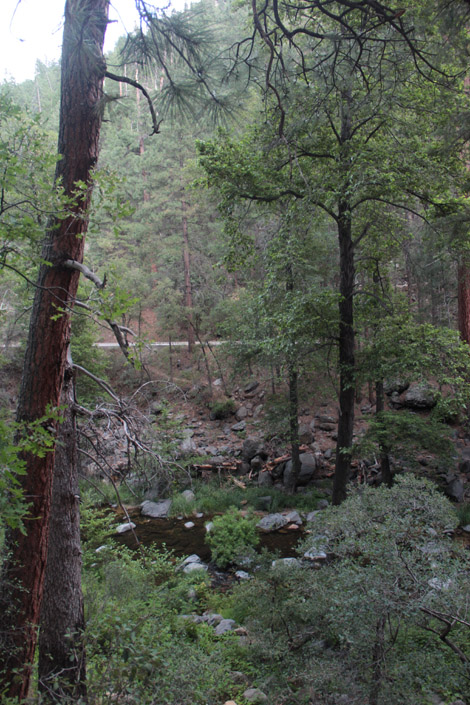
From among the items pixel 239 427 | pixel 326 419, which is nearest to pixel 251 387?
pixel 239 427

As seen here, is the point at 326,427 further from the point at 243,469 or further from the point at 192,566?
the point at 192,566

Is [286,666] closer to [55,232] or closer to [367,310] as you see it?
[55,232]

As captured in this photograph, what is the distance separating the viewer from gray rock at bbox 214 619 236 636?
582 cm

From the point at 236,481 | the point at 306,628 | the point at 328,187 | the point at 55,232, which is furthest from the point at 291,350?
the point at 236,481

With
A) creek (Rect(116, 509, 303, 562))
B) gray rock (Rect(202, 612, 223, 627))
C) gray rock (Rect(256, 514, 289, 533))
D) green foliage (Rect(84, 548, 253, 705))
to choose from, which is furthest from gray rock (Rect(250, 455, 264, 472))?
gray rock (Rect(202, 612, 223, 627))

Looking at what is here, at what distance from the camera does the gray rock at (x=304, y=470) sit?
38.0 ft

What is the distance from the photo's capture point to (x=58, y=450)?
414 centimetres

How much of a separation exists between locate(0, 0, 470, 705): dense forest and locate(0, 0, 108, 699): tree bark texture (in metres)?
0.02

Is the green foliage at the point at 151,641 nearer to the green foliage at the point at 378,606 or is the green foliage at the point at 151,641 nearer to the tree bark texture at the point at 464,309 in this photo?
the green foliage at the point at 378,606

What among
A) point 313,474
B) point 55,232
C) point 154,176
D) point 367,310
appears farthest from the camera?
point 154,176

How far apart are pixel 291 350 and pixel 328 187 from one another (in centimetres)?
271

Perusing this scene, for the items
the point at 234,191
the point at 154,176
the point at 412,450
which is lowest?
the point at 412,450

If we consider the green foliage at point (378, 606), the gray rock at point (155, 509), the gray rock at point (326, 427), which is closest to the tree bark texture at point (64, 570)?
the green foliage at point (378, 606)

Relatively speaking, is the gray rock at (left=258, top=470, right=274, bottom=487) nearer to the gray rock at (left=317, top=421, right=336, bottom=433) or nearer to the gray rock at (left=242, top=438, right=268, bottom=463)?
the gray rock at (left=242, top=438, right=268, bottom=463)
